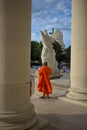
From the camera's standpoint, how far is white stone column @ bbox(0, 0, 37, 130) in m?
6.91

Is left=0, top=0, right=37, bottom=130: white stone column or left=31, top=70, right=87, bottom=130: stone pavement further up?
left=0, top=0, right=37, bottom=130: white stone column

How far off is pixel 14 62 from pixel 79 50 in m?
5.48

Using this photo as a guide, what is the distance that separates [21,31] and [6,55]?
2.48ft

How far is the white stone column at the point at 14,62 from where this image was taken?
272 inches

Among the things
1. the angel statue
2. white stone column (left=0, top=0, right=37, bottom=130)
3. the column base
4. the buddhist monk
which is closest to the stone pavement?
the column base

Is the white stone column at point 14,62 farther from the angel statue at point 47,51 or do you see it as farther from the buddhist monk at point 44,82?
the angel statue at point 47,51

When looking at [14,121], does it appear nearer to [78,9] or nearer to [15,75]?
[15,75]

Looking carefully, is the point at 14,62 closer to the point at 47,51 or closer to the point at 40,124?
the point at 40,124

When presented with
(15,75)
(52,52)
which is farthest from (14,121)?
(52,52)

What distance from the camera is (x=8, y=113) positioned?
7043mm

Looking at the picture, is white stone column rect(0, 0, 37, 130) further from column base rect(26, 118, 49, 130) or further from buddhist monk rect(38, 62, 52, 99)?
buddhist monk rect(38, 62, 52, 99)

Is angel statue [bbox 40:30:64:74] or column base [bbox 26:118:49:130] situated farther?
angel statue [bbox 40:30:64:74]

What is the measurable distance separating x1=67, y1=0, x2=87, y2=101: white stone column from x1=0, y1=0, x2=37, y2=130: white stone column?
490 centimetres

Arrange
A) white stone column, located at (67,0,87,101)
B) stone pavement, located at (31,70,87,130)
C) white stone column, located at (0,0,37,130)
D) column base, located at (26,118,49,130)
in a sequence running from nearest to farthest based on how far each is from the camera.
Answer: white stone column, located at (0,0,37,130), column base, located at (26,118,49,130), stone pavement, located at (31,70,87,130), white stone column, located at (67,0,87,101)
